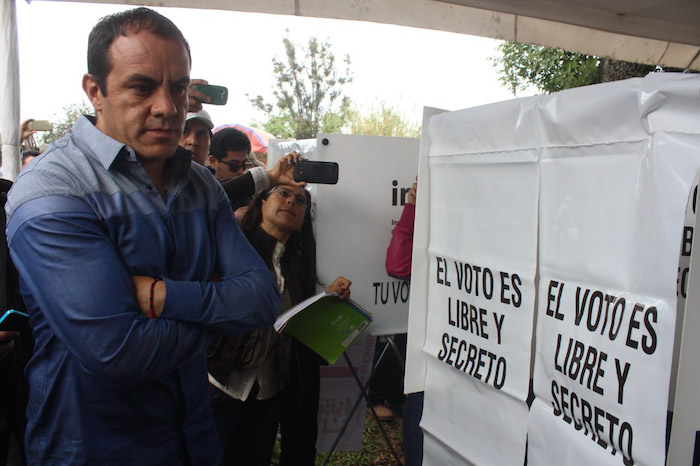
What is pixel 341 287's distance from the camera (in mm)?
2654

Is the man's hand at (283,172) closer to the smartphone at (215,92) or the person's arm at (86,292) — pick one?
the smartphone at (215,92)

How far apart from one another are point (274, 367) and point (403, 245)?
36.0 inches

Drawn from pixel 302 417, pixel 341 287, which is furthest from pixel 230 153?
pixel 302 417

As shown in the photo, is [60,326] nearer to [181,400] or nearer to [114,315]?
[114,315]

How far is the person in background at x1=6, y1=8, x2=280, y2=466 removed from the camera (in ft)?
3.79

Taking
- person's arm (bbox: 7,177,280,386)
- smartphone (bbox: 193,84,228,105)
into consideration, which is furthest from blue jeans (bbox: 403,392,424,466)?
smartphone (bbox: 193,84,228,105)

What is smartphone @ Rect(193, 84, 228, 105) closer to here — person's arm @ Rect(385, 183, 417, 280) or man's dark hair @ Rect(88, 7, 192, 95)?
person's arm @ Rect(385, 183, 417, 280)

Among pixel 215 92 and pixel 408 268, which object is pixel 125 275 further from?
pixel 408 268

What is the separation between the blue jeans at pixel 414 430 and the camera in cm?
227

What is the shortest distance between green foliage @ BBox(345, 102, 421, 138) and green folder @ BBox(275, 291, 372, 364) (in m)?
21.5

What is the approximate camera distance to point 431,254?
2.10 m

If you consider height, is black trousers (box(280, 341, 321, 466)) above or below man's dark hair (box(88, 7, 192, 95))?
below

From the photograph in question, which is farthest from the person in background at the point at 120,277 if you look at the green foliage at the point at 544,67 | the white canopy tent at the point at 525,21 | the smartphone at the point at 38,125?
the green foliage at the point at 544,67

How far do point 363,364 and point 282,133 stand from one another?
29.1 metres
